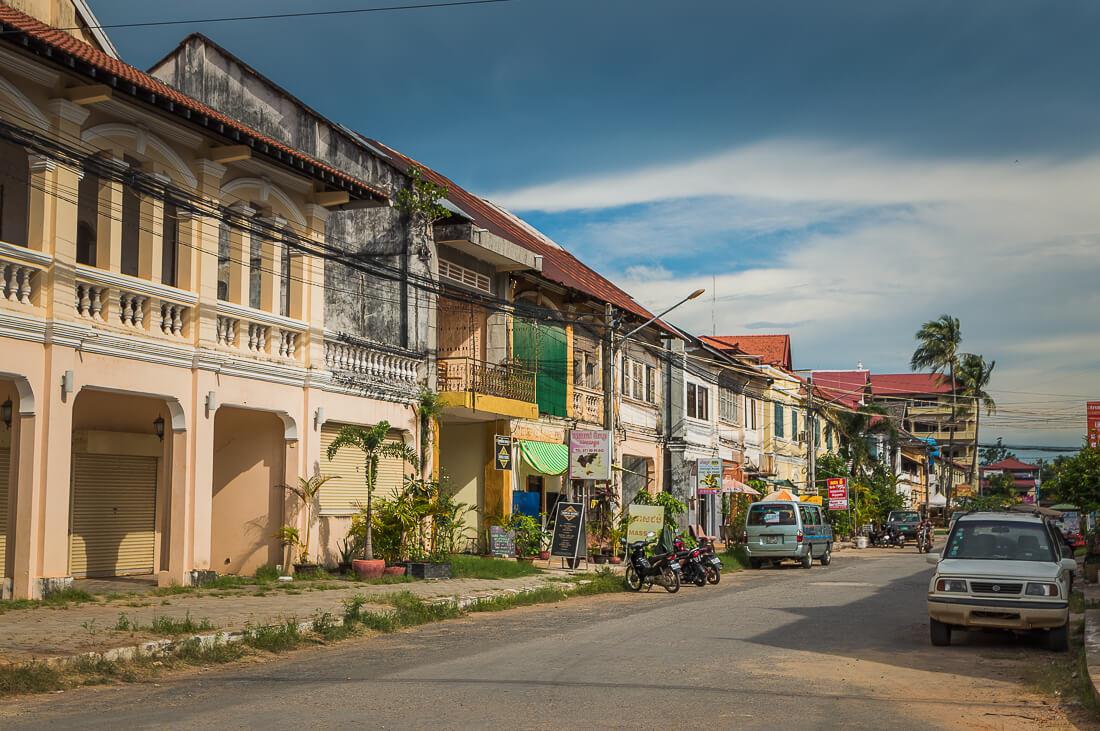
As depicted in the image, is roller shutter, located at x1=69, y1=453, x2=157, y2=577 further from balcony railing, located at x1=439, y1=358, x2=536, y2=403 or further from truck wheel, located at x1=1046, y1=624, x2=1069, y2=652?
truck wheel, located at x1=1046, y1=624, x2=1069, y2=652

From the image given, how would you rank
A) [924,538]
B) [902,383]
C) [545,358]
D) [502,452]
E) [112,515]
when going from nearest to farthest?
[112,515], [502,452], [545,358], [924,538], [902,383]

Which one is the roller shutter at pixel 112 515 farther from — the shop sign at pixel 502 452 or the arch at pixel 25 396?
the shop sign at pixel 502 452

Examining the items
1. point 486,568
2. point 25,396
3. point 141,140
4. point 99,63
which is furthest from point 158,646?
point 486,568

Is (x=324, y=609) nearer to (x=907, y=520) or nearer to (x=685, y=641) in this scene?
(x=685, y=641)

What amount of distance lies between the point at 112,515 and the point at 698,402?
2752 cm

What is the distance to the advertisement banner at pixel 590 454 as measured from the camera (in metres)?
26.9

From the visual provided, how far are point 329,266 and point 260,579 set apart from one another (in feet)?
23.0

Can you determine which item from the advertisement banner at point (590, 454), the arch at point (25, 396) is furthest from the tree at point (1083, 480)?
the arch at point (25, 396)

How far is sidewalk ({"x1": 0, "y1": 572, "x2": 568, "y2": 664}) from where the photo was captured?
1241 cm

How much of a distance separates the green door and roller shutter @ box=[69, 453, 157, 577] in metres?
11.0

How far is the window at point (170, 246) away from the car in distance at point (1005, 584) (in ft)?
42.6

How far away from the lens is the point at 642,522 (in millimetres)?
28469

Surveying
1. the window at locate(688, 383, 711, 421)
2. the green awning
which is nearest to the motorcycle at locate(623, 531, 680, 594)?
the green awning

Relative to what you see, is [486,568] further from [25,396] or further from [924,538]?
[924,538]
